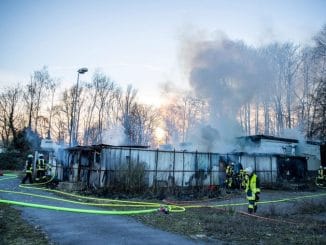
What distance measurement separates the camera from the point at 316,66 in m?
37.4

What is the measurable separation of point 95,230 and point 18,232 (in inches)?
72.0

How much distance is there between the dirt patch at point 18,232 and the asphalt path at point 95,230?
0.20 m

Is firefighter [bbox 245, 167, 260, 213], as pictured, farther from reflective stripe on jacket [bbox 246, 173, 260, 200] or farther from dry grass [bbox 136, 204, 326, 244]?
dry grass [bbox 136, 204, 326, 244]

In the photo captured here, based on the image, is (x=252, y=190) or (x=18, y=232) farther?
(x=252, y=190)

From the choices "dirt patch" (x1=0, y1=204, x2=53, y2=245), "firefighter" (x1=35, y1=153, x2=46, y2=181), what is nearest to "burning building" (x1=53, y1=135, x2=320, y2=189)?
"firefighter" (x1=35, y1=153, x2=46, y2=181)

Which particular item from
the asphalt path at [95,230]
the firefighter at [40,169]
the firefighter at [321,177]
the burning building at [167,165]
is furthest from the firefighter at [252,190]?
the firefighter at [321,177]

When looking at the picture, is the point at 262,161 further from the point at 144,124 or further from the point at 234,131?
the point at 144,124

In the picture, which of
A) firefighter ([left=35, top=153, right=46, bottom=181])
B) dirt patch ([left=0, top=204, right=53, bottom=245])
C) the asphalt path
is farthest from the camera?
firefighter ([left=35, top=153, right=46, bottom=181])

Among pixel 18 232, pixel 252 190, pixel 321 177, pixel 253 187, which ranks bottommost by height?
pixel 18 232

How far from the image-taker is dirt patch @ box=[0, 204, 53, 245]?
21.5 ft

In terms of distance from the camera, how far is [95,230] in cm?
776

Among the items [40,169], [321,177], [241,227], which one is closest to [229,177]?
[321,177]

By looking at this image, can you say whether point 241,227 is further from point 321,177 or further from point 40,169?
point 321,177

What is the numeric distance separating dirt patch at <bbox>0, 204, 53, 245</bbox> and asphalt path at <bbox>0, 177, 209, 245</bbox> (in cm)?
20
